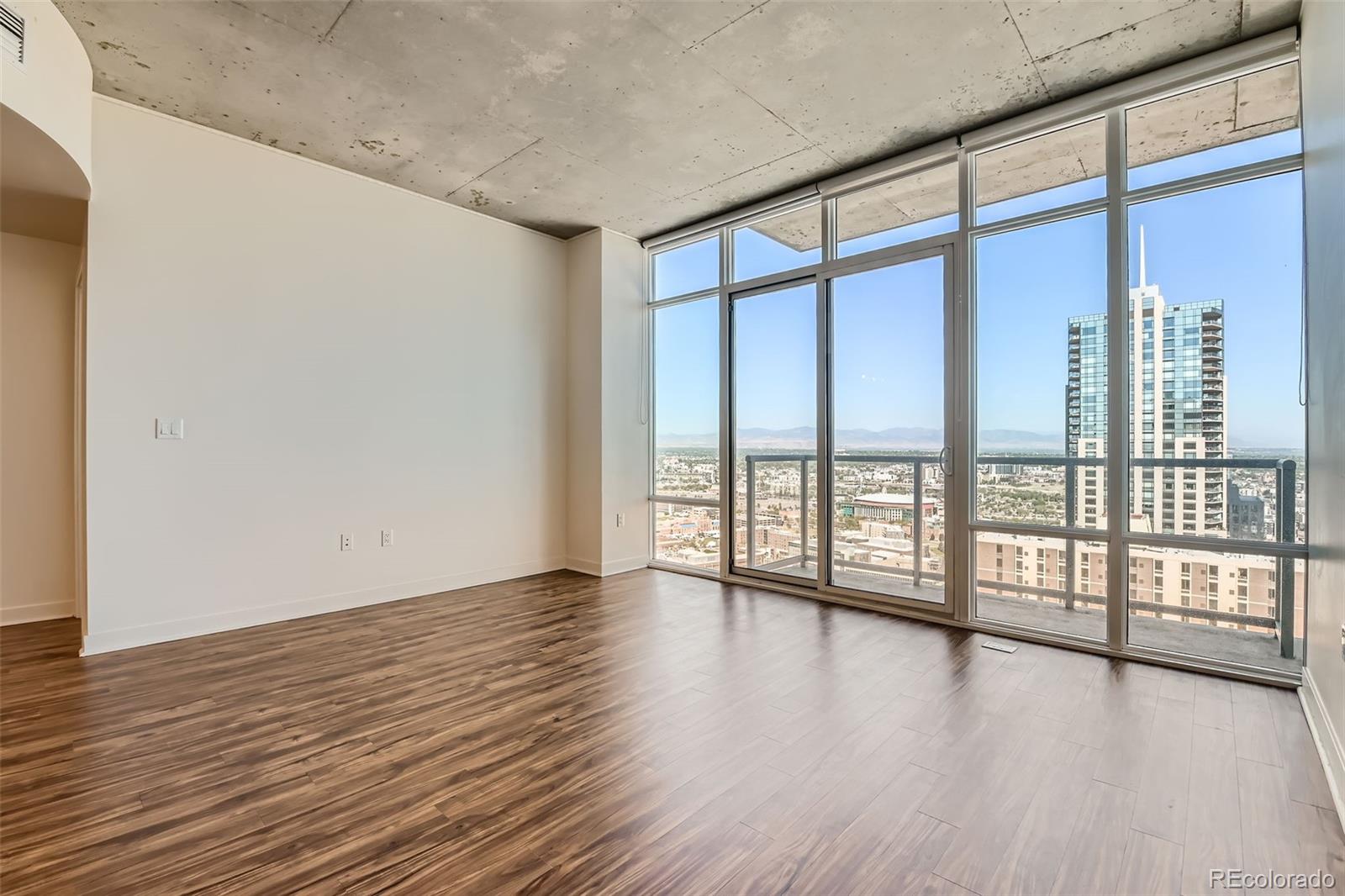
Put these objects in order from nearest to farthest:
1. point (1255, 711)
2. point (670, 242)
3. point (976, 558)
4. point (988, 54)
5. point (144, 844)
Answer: point (144, 844), point (1255, 711), point (988, 54), point (976, 558), point (670, 242)

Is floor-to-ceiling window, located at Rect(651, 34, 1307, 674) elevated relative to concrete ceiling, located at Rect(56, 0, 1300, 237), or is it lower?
lower

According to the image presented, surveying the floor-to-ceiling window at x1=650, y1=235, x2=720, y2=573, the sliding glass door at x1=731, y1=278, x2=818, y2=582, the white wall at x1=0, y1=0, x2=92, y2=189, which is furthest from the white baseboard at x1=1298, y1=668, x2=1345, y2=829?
the white wall at x1=0, y1=0, x2=92, y2=189

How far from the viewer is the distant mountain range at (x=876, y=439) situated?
3635mm

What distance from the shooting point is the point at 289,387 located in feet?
13.3

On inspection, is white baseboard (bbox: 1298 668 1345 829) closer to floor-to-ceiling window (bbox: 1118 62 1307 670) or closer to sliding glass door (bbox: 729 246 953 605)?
floor-to-ceiling window (bbox: 1118 62 1307 670)

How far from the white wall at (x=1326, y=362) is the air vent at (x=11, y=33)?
4.89 meters

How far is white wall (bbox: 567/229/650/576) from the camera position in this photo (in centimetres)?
549

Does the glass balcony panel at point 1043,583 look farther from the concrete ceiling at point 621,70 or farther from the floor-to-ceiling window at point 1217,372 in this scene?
the concrete ceiling at point 621,70

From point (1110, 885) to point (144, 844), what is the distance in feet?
8.86

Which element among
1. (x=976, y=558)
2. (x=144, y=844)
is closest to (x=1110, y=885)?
(x=976, y=558)

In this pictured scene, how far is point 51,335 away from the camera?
159 inches

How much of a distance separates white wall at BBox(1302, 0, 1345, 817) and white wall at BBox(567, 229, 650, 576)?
4445mm

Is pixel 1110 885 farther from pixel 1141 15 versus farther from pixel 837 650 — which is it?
pixel 1141 15

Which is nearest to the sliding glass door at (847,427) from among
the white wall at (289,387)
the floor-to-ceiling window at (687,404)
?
the floor-to-ceiling window at (687,404)
